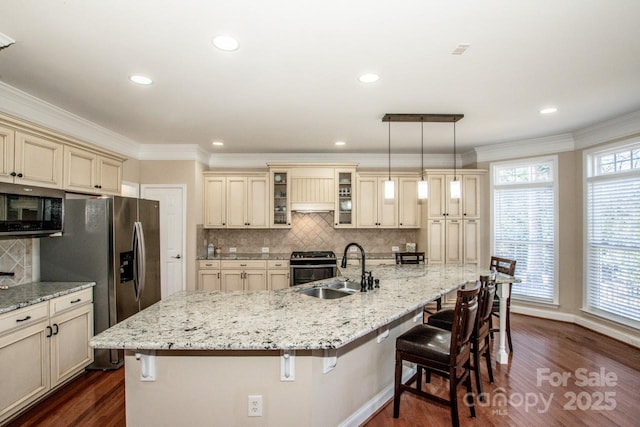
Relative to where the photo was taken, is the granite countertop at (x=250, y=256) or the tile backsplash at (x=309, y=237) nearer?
the granite countertop at (x=250, y=256)

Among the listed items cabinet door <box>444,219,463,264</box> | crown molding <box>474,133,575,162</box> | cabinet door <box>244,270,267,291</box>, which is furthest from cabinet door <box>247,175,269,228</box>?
crown molding <box>474,133,575,162</box>

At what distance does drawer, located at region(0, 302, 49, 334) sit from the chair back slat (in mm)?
3084

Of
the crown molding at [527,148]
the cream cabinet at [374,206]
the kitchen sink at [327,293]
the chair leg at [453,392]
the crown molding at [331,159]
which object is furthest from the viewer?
the crown molding at [331,159]

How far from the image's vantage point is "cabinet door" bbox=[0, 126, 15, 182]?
243cm

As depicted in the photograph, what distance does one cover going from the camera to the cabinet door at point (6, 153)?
2.43 m

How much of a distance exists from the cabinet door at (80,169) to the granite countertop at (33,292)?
36.4 inches

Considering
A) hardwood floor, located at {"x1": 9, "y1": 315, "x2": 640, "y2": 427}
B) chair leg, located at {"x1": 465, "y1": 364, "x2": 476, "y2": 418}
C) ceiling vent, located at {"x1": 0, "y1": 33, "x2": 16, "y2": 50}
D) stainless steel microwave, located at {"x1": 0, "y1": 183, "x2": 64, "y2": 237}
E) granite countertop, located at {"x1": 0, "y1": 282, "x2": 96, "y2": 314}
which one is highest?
ceiling vent, located at {"x1": 0, "y1": 33, "x2": 16, "y2": 50}

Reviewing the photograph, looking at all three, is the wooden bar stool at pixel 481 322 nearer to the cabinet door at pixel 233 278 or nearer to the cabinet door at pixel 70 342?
the cabinet door at pixel 233 278

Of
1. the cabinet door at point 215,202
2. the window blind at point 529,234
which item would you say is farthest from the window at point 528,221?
the cabinet door at point 215,202

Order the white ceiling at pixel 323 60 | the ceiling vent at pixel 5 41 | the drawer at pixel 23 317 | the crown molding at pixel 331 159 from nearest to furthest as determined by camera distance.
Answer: the white ceiling at pixel 323 60
the ceiling vent at pixel 5 41
the drawer at pixel 23 317
the crown molding at pixel 331 159

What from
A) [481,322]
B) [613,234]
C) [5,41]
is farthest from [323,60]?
[613,234]

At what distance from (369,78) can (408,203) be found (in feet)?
10.2

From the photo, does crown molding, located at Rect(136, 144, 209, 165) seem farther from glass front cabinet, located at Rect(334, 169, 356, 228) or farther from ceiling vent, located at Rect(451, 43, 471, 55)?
ceiling vent, located at Rect(451, 43, 471, 55)

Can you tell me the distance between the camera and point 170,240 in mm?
4812
